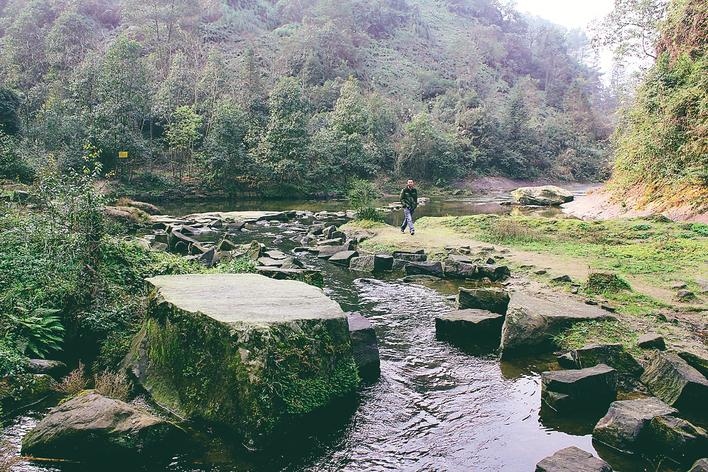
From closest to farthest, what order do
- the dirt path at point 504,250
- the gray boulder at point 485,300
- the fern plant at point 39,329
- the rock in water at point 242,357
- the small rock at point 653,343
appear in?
the rock in water at point 242,357, the fern plant at point 39,329, the small rock at point 653,343, the gray boulder at point 485,300, the dirt path at point 504,250

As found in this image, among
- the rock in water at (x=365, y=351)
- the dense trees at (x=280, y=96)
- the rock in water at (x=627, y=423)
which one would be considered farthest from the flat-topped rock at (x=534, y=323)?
the dense trees at (x=280, y=96)

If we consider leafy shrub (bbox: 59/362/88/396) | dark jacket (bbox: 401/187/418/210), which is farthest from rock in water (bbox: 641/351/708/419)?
dark jacket (bbox: 401/187/418/210)

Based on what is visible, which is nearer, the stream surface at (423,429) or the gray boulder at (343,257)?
the stream surface at (423,429)

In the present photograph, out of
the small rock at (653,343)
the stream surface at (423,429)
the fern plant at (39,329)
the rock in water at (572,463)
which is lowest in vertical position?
the stream surface at (423,429)

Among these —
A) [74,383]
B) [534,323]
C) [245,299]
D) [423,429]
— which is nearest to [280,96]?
[534,323]

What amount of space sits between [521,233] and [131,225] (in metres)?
15.0

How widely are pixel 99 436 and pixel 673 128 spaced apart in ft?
75.7

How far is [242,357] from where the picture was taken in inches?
189

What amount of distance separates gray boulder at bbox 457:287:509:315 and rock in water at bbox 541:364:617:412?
9.10ft

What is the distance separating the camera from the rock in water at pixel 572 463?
4.09 meters

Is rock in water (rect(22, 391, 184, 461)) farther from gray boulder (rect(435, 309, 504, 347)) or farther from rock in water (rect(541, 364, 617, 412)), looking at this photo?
gray boulder (rect(435, 309, 504, 347))

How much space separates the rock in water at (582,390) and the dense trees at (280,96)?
102 feet

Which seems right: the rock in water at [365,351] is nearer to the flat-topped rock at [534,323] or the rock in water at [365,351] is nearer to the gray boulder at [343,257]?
the flat-topped rock at [534,323]

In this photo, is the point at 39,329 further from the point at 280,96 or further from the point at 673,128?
the point at 280,96
